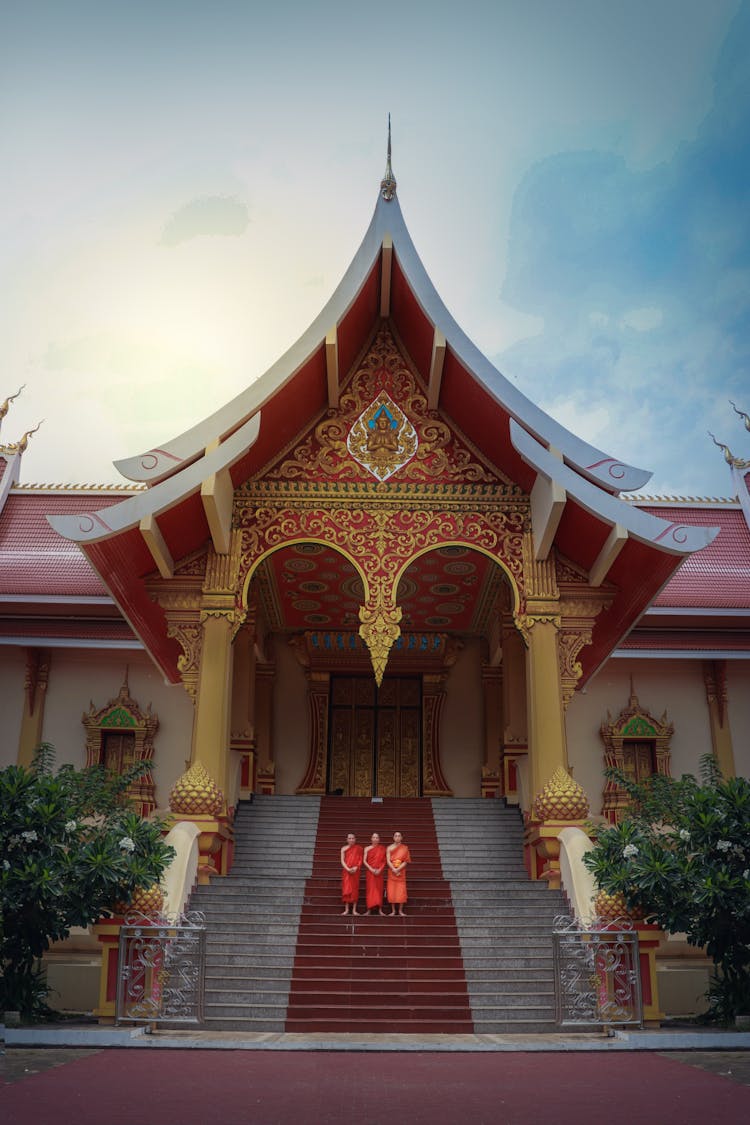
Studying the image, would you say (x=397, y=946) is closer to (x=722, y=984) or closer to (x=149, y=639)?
(x=722, y=984)

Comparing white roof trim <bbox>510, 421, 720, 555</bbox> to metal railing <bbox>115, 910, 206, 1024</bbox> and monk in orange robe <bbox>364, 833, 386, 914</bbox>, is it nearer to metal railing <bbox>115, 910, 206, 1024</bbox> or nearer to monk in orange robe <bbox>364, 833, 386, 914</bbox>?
monk in orange robe <bbox>364, 833, 386, 914</bbox>

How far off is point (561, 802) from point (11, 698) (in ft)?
25.1

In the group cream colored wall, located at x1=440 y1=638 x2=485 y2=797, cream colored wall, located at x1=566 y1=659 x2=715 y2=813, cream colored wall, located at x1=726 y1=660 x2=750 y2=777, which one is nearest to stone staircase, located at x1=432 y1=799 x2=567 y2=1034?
cream colored wall, located at x1=566 y1=659 x2=715 y2=813

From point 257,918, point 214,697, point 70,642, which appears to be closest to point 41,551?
point 70,642

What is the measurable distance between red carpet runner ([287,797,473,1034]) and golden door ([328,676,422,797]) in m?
4.20

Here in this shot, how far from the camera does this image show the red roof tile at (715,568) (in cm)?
1309

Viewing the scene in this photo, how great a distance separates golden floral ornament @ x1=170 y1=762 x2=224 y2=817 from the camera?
9.53 meters

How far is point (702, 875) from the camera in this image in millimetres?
7379

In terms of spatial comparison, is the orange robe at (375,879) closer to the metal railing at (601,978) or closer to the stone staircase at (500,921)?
the stone staircase at (500,921)

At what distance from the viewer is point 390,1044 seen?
6488 mm

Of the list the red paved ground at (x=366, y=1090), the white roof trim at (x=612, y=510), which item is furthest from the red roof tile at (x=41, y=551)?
the red paved ground at (x=366, y=1090)

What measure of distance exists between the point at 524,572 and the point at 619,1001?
4.63 m

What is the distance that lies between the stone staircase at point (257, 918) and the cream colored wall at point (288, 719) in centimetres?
273

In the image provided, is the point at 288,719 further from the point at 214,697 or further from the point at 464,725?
the point at 214,697
